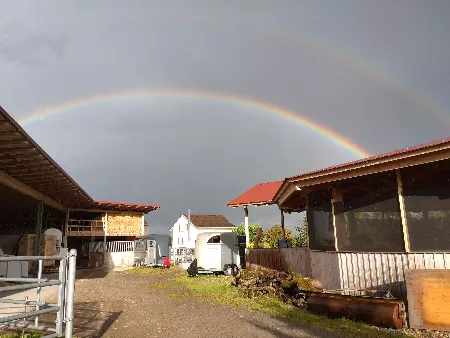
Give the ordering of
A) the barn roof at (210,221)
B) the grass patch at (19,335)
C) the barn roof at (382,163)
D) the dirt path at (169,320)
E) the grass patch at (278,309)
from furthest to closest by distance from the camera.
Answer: the barn roof at (210,221)
the barn roof at (382,163)
the dirt path at (169,320)
the grass patch at (278,309)
the grass patch at (19,335)

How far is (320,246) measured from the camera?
11.9 meters

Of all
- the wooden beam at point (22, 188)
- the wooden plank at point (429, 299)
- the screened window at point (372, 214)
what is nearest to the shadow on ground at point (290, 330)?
the wooden plank at point (429, 299)

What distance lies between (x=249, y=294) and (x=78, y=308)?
5523 millimetres

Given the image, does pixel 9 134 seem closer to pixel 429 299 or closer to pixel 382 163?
pixel 382 163

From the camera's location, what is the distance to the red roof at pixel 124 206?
2992 centimetres

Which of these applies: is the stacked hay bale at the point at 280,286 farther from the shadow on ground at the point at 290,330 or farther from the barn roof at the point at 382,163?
the barn roof at the point at 382,163

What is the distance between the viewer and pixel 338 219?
34.9 feet

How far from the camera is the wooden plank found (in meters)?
7.29

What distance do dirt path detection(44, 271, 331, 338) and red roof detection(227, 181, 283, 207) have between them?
28.8 feet

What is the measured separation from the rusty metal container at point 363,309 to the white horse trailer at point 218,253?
12312mm

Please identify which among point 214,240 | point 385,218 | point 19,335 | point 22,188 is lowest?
point 19,335

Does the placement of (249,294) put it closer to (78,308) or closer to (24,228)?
(78,308)

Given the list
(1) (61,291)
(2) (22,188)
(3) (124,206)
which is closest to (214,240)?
(2) (22,188)

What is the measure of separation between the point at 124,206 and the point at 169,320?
79.9 ft
